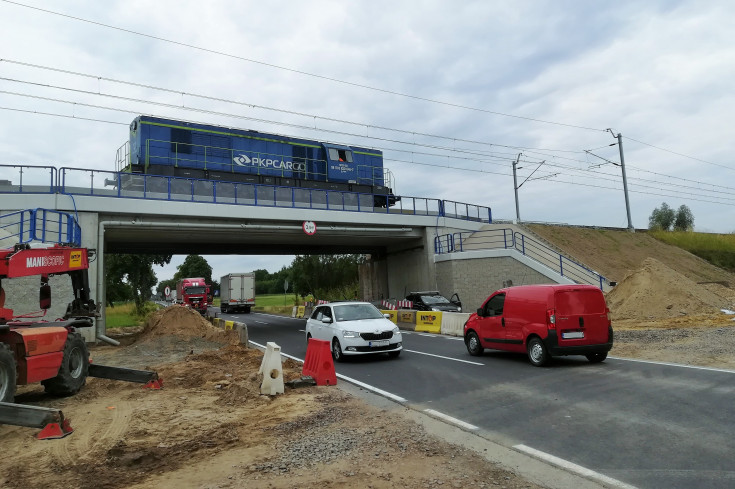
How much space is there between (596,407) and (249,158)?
23117 millimetres

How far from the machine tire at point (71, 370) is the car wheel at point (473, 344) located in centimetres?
905

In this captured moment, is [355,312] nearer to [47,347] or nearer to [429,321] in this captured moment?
[47,347]

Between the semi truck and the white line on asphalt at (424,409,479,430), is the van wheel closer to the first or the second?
the white line on asphalt at (424,409,479,430)

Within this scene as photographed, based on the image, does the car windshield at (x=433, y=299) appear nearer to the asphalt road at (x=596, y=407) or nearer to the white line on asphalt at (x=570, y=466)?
the asphalt road at (x=596, y=407)

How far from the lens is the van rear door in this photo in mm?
10461

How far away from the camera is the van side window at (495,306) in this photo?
12.1 m

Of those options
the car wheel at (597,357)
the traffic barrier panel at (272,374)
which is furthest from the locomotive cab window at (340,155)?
the traffic barrier panel at (272,374)

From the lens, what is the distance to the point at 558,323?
34.2ft

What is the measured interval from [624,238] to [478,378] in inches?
1348

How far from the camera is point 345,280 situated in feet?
147

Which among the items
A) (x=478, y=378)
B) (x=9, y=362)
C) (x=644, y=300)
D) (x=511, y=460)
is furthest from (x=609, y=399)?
(x=644, y=300)

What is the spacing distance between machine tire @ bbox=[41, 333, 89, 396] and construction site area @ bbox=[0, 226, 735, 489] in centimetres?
20

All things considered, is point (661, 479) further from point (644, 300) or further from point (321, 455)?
point (644, 300)

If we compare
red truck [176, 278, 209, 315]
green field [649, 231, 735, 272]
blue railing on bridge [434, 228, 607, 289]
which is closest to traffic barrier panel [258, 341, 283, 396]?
blue railing on bridge [434, 228, 607, 289]
